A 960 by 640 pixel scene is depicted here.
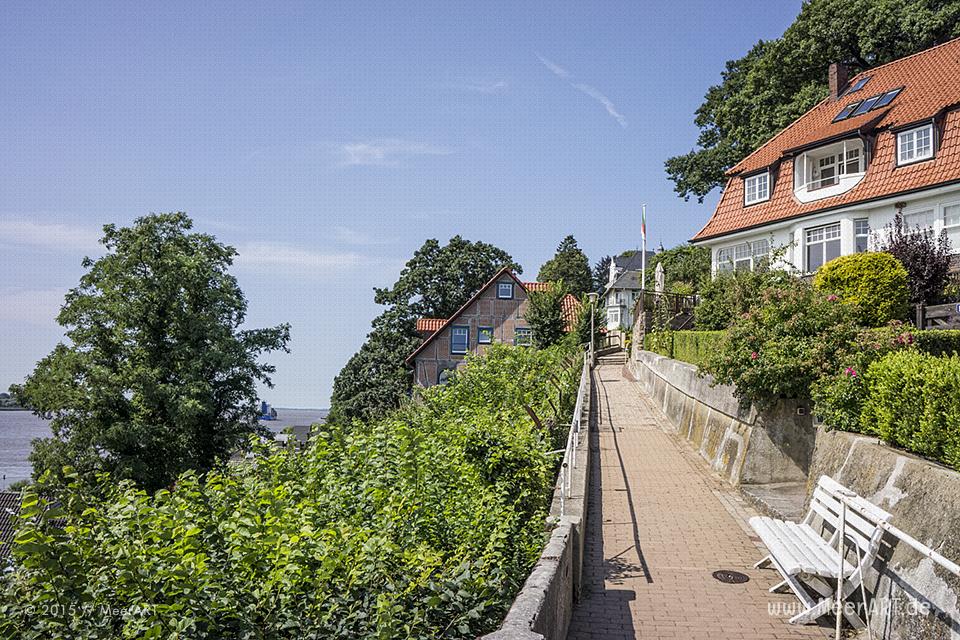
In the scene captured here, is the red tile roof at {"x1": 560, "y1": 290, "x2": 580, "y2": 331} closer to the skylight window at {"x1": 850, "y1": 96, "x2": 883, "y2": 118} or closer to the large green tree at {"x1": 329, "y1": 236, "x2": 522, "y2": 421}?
the large green tree at {"x1": 329, "y1": 236, "x2": 522, "y2": 421}

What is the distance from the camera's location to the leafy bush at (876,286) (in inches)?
619

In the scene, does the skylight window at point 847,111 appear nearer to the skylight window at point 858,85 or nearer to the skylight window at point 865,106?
the skylight window at point 865,106

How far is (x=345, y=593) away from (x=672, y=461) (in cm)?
1172

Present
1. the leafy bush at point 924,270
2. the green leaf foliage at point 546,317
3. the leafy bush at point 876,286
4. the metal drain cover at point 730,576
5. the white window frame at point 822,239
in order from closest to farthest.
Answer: the metal drain cover at point 730,576 < the leafy bush at point 876,286 < the leafy bush at point 924,270 < the white window frame at point 822,239 < the green leaf foliage at point 546,317

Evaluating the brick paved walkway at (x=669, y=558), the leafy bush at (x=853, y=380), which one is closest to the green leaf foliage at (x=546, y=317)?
the brick paved walkway at (x=669, y=558)

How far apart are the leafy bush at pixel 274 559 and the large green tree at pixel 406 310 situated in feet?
147

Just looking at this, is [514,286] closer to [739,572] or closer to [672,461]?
[672,461]

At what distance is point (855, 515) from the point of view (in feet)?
22.8

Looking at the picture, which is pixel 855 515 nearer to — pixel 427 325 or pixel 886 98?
pixel 886 98

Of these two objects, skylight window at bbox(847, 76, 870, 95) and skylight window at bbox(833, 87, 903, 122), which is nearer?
skylight window at bbox(833, 87, 903, 122)

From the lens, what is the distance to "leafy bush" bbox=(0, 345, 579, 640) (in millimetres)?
3570

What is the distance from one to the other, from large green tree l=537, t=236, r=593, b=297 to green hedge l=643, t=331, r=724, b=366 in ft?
204

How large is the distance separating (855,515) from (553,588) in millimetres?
3595

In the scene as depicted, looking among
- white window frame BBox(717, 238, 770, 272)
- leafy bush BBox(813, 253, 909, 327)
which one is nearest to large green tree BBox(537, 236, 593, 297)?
white window frame BBox(717, 238, 770, 272)
